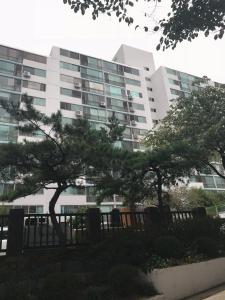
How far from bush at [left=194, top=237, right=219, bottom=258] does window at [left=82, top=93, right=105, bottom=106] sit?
37.5 metres

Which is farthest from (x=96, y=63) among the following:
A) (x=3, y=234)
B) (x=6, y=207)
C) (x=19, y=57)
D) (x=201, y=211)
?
(x=3, y=234)

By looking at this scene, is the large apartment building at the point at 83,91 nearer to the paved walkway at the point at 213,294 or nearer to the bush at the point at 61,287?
the paved walkway at the point at 213,294

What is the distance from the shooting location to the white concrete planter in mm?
7199

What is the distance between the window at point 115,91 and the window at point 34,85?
11077 mm

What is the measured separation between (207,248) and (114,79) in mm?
44046

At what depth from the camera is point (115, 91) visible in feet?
→ 161

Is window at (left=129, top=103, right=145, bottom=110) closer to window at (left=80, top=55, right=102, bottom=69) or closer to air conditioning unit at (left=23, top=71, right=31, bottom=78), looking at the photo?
window at (left=80, top=55, right=102, bottom=69)

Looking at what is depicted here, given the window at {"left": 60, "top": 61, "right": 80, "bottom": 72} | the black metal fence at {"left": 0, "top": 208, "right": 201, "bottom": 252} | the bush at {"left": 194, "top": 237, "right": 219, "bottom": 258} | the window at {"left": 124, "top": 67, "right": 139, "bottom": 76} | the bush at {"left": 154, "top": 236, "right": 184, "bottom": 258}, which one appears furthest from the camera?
the window at {"left": 124, "top": 67, "right": 139, "bottom": 76}

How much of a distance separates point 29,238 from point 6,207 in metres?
22.6

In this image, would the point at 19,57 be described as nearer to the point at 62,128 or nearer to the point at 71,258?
the point at 62,128

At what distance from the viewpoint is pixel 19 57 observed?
136ft

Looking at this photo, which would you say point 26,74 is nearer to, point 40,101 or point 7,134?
point 40,101

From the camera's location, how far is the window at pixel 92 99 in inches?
1759

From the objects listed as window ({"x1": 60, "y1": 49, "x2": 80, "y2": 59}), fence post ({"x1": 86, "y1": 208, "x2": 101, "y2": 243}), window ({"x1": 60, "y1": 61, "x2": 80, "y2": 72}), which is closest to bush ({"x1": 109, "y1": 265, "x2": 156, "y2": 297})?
fence post ({"x1": 86, "y1": 208, "x2": 101, "y2": 243})
